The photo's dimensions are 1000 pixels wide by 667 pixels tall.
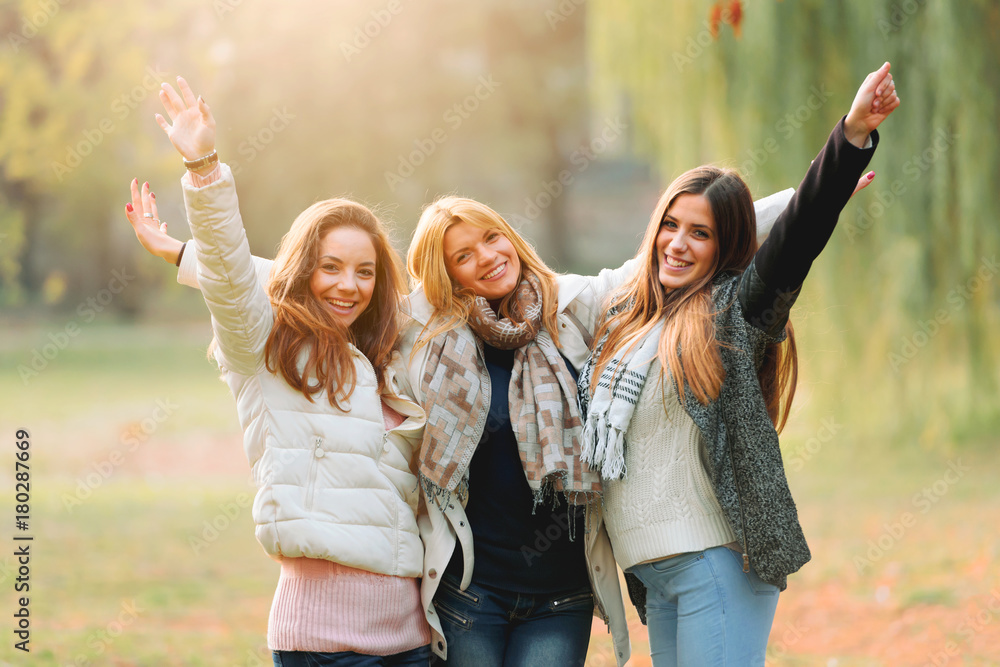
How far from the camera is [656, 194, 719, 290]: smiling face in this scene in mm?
2383

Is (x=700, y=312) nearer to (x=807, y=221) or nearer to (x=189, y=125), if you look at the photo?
(x=807, y=221)

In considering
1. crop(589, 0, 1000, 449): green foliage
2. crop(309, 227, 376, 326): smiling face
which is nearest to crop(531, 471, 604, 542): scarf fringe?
crop(309, 227, 376, 326): smiling face

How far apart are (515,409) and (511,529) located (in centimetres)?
30

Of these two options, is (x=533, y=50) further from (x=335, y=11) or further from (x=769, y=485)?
(x=769, y=485)

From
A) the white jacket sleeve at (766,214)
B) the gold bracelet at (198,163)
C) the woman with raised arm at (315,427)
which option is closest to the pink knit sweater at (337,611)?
the woman with raised arm at (315,427)

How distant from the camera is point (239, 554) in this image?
6.87 metres

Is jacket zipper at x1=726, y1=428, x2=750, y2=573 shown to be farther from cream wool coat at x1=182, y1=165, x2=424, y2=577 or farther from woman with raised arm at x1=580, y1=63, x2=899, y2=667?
cream wool coat at x1=182, y1=165, x2=424, y2=577

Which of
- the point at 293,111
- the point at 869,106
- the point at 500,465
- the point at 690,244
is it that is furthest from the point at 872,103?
the point at 293,111

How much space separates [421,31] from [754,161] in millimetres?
13126

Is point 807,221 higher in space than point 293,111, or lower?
lower

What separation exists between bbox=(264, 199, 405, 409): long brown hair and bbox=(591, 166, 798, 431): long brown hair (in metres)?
0.57

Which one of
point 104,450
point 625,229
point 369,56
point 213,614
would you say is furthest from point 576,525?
point 625,229

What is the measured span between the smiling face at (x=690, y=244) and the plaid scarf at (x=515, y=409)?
14.6 inches

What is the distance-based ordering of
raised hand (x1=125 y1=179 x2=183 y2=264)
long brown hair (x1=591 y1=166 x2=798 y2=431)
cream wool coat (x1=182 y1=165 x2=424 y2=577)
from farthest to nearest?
raised hand (x1=125 y1=179 x2=183 y2=264) < long brown hair (x1=591 y1=166 x2=798 y2=431) < cream wool coat (x1=182 y1=165 x2=424 y2=577)
